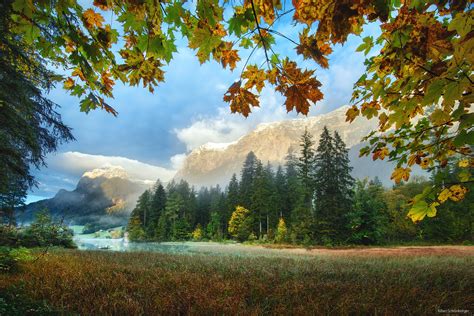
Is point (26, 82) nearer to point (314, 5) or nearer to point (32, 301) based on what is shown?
point (32, 301)

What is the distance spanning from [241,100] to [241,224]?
41.3m

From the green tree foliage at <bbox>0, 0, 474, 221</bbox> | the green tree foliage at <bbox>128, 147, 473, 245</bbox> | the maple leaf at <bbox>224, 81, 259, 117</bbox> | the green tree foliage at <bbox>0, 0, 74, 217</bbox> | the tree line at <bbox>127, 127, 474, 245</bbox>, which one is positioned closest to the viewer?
the green tree foliage at <bbox>0, 0, 474, 221</bbox>

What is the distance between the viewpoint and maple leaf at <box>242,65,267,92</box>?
2176mm

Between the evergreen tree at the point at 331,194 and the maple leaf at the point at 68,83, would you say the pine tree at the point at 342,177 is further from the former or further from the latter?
the maple leaf at the point at 68,83

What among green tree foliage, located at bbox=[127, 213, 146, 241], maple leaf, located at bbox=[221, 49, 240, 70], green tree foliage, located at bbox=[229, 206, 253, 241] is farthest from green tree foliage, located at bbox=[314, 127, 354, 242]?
green tree foliage, located at bbox=[127, 213, 146, 241]

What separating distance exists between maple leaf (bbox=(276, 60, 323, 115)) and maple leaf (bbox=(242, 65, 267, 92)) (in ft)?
1.39

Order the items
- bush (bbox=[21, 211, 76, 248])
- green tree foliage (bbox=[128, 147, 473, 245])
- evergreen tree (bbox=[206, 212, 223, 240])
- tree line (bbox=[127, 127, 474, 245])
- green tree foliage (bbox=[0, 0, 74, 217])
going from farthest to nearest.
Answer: evergreen tree (bbox=[206, 212, 223, 240]), tree line (bbox=[127, 127, 474, 245]), green tree foliage (bbox=[128, 147, 473, 245]), bush (bbox=[21, 211, 76, 248]), green tree foliage (bbox=[0, 0, 74, 217])

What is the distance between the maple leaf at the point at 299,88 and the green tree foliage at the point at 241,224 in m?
41.0

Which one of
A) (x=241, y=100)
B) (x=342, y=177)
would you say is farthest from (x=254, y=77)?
(x=342, y=177)

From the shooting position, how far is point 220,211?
168ft

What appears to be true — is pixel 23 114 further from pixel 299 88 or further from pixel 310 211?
pixel 310 211

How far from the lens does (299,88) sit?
1.72 meters

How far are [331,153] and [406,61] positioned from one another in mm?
32051

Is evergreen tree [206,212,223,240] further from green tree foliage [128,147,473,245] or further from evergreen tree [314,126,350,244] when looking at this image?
evergreen tree [314,126,350,244]
